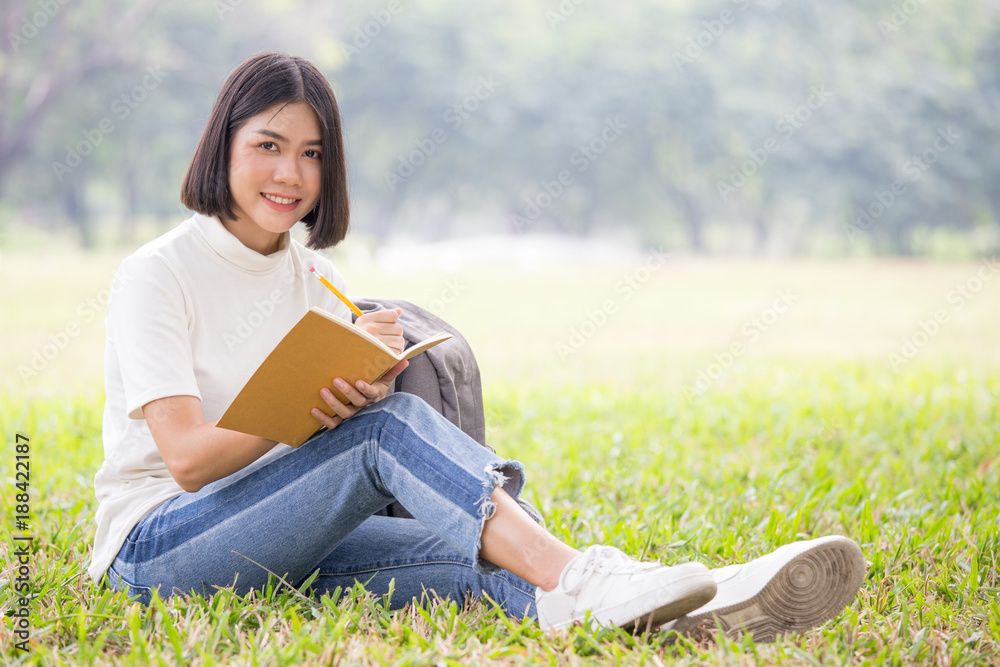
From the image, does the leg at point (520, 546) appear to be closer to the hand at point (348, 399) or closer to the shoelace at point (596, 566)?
the shoelace at point (596, 566)

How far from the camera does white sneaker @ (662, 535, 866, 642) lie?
1.66 metres

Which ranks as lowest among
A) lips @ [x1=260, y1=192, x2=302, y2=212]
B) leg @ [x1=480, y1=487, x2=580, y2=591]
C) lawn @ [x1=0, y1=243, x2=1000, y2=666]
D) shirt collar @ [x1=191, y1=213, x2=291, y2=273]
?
lawn @ [x1=0, y1=243, x2=1000, y2=666]

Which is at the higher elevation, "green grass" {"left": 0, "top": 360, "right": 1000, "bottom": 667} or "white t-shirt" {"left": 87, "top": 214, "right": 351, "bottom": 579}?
"white t-shirt" {"left": 87, "top": 214, "right": 351, "bottom": 579}

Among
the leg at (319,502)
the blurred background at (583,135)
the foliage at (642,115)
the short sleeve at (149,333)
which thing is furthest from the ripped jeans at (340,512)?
the foliage at (642,115)

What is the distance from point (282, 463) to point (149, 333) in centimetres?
36

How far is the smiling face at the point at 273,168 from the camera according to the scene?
6.28 ft

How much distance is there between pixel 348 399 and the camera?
66.7 inches

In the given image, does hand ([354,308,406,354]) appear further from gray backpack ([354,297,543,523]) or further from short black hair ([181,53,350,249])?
short black hair ([181,53,350,249])

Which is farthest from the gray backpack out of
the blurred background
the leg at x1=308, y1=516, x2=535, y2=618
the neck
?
the blurred background

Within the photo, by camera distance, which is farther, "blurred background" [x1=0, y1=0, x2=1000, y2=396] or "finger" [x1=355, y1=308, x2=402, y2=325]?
"blurred background" [x1=0, y1=0, x2=1000, y2=396]

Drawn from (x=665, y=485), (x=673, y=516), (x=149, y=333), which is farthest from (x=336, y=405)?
(x=665, y=485)

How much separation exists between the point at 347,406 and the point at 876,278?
1711cm

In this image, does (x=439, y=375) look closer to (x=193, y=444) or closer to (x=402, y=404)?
(x=402, y=404)

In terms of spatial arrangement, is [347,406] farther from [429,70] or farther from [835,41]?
[835,41]
